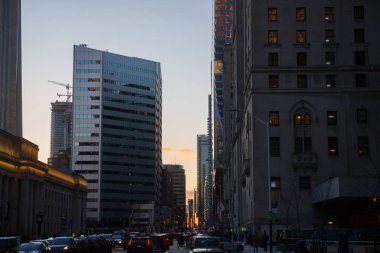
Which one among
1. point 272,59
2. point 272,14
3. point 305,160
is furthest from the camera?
point 272,14

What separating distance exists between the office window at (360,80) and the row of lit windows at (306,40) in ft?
13.8

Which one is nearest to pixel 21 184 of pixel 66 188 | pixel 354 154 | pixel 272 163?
pixel 66 188

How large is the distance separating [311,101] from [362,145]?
8.01m

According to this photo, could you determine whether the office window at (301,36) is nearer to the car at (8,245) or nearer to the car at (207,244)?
the car at (207,244)

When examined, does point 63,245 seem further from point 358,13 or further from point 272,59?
point 358,13

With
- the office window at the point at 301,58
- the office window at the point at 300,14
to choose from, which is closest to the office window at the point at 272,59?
the office window at the point at 301,58

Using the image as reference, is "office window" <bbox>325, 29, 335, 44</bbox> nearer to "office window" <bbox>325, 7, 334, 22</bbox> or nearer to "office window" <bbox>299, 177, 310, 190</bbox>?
"office window" <bbox>325, 7, 334, 22</bbox>

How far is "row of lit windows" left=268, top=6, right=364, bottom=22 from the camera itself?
7519 cm

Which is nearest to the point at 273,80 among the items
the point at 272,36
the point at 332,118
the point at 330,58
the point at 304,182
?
the point at 272,36

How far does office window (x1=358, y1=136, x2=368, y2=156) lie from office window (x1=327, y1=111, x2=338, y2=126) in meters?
3.47

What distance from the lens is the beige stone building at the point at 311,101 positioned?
242 ft

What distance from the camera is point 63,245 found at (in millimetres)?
41125

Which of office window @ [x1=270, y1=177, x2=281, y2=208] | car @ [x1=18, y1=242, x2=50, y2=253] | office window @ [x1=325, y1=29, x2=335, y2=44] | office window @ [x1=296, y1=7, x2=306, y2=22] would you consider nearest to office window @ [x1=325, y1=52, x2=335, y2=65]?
office window @ [x1=325, y1=29, x2=335, y2=44]

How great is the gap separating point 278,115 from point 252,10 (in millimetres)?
13335
